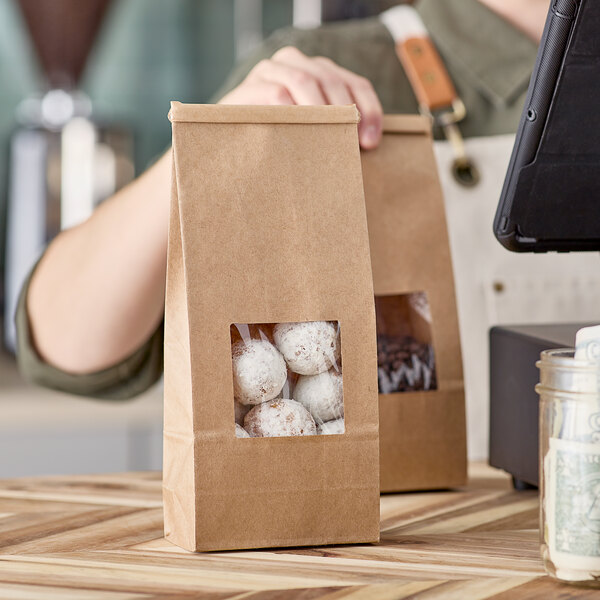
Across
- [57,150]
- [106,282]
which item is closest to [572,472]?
[106,282]

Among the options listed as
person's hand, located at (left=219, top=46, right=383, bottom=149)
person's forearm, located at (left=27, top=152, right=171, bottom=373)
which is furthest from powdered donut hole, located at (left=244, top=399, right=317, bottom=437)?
person's forearm, located at (left=27, top=152, right=171, bottom=373)

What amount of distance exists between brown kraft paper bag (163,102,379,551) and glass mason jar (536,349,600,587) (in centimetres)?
12

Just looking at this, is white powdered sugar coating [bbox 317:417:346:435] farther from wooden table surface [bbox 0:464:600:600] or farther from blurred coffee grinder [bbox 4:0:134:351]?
blurred coffee grinder [bbox 4:0:134:351]

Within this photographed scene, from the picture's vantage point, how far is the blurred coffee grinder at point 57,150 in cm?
226

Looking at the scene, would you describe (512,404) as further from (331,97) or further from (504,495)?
(331,97)

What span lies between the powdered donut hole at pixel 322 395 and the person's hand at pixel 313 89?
0.75ft

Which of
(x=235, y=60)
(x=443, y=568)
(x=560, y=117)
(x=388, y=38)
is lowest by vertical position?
(x=443, y=568)

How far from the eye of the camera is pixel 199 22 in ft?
8.73

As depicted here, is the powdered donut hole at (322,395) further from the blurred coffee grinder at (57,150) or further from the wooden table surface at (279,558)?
the blurred coffee grinder at (57,150)

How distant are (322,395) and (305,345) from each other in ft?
0.11

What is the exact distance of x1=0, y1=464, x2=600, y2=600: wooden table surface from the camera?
0.55 meters

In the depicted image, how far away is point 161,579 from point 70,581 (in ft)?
0.16

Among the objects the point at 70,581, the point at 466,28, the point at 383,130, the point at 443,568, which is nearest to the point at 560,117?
the point at 383,130

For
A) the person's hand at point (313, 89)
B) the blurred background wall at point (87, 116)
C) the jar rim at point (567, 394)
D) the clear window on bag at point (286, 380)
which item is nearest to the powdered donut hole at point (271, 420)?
the clear window on bag at point (286, 380)
